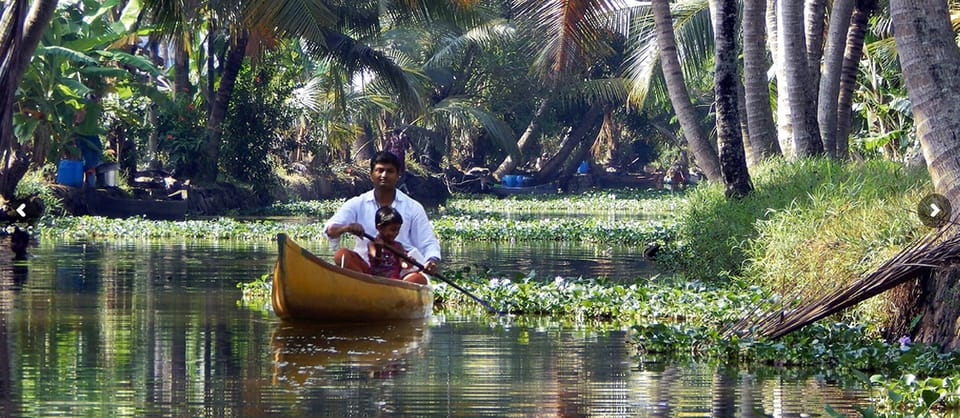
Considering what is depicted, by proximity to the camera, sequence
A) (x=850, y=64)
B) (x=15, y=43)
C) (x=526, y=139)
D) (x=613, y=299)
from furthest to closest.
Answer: (x=526, y=139), (x=850, y=64), (x=15, y=43), (x=613, y=299)

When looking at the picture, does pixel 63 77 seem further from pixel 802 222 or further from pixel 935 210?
pixel 935 210

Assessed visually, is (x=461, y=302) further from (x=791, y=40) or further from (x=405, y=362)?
(x=791, y=40)

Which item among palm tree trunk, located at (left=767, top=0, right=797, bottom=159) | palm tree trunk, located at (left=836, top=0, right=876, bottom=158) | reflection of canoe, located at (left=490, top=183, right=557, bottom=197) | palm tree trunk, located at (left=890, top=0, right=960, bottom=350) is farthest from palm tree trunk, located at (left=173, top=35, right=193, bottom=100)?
palm tree trunk, located at (left=890, top=0, right=960, bottom=350)

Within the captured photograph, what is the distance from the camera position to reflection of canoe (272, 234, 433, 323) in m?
11.8

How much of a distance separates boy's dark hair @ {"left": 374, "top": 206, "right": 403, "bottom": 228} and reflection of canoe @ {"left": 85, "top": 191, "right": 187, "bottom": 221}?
1946 cm

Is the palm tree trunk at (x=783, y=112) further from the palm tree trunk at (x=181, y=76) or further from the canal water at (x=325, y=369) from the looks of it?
the palm tree trunk at (x=181, y=76)

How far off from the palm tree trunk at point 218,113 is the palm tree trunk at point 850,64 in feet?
57.6

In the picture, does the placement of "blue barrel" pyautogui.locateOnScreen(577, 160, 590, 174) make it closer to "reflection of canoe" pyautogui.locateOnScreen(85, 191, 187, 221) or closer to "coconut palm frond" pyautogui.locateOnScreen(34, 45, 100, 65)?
"reflection of canoe" pyautogui.locateOnScreen(85, 191, 187, 221)

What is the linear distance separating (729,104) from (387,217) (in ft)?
20.3

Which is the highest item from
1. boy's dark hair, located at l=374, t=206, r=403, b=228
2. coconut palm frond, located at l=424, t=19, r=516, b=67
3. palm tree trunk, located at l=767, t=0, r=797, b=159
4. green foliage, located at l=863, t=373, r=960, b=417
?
coconut palm frond, located at l=424, t=19, r=516, b=67

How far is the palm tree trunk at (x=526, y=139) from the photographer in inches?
2249

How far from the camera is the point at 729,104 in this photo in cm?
1739

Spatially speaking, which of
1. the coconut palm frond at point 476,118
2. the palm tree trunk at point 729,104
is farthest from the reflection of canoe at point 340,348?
the coconut palm frond at point 476,118

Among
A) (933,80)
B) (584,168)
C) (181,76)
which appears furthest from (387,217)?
(584,168)
